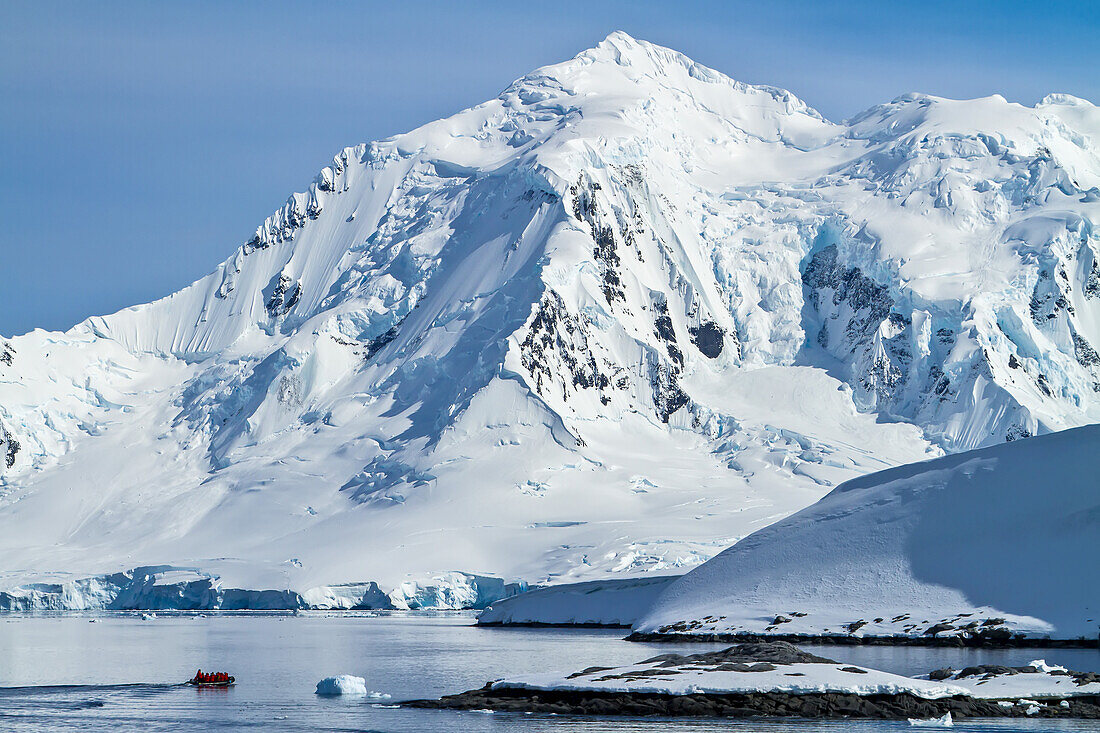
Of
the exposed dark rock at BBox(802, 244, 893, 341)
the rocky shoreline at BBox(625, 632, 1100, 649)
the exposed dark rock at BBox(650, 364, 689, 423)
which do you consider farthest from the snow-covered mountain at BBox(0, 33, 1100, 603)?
the rocky shoreline at BBox(625, 632, 1100, 649)

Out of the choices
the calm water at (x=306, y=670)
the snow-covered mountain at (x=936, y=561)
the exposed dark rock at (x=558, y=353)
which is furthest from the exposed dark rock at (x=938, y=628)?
the exposed dark rock at (x=558, y=353)

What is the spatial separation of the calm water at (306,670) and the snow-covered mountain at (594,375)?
2016 inches

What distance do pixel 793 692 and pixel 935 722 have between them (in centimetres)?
446

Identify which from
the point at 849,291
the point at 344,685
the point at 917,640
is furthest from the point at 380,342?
the point at 344,685

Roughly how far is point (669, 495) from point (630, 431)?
68.5ft

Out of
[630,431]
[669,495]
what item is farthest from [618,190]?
[669,495]

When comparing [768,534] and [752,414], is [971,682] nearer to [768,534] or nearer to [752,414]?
[768,534]

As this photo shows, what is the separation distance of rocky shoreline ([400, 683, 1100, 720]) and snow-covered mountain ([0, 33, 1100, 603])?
93.4 m

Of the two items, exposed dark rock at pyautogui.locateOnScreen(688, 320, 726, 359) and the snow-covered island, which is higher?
exposed dark rock at pyautogui.locateOnScreen(688, 320, 726, 359)

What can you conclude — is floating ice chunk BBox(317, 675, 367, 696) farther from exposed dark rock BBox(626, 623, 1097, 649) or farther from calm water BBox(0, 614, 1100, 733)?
exposed dark rock BBox(626, 623, 1097, 649)

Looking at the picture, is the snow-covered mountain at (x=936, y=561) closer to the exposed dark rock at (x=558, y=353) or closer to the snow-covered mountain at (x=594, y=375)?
the snow-covered mountain at (x=594, y=375)

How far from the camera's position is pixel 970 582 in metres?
65.9

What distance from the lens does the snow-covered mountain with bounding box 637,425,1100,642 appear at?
209 feet

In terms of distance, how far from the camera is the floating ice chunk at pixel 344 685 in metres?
50.8
